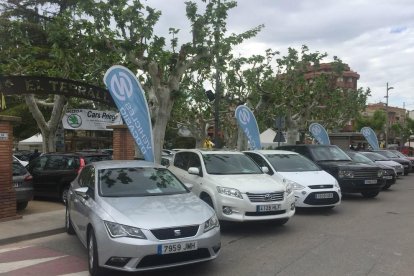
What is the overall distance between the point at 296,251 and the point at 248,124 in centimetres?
1194

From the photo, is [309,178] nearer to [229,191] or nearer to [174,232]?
[229,191]

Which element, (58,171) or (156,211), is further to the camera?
(58,171)

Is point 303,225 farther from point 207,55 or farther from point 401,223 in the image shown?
point 207,55

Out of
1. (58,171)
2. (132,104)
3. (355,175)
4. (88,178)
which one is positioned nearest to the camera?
(88,178)

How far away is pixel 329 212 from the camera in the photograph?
1066 cm

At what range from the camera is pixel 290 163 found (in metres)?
11.6

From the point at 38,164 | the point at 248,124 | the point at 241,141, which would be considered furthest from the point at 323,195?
the point at 241,141

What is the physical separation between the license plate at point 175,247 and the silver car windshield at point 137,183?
4.40ft

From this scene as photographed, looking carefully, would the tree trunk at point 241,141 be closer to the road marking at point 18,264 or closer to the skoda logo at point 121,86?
the skoda logo at point 121,86

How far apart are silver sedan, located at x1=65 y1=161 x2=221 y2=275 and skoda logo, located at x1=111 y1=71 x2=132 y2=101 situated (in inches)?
189

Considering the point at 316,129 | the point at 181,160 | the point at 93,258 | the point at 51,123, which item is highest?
the point at 51,123

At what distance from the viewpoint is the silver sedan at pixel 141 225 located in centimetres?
529

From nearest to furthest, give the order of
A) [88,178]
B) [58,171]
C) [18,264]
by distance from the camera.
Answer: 1. [18,264]
2. [88,178]
3. [58,171]

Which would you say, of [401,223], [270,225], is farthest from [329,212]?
[270,225]
